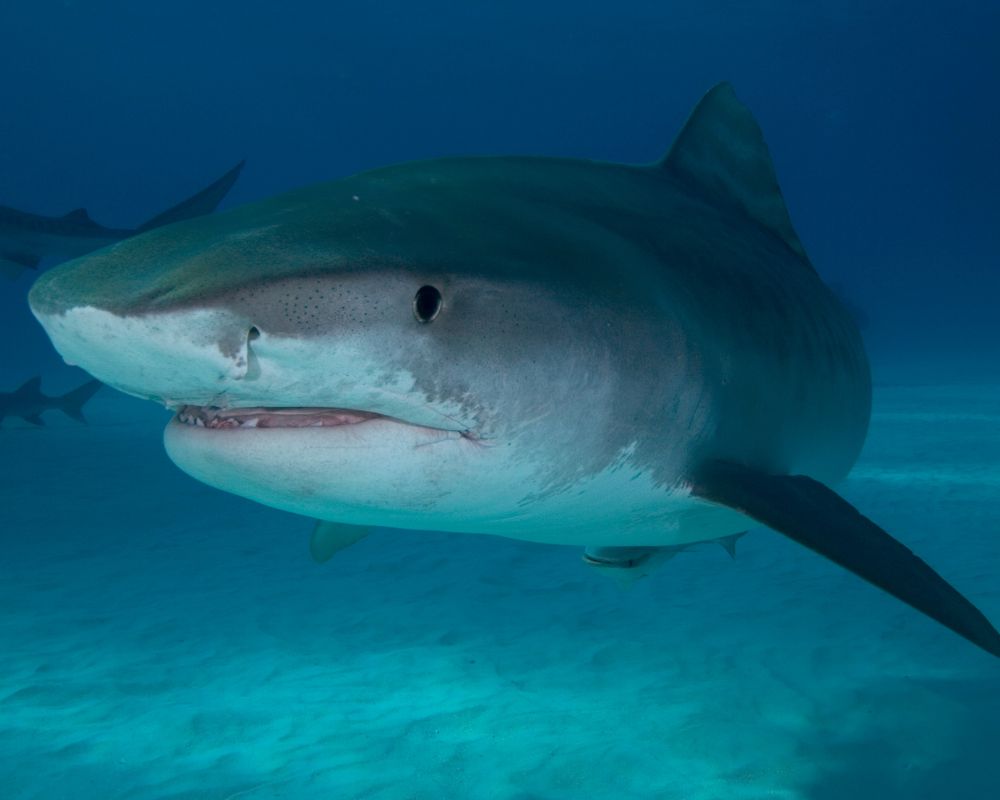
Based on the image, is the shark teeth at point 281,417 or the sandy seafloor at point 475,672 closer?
the shark teeth at point 281,417

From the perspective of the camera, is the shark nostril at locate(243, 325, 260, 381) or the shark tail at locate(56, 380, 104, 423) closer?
the shark nostril at locate(243, 325, 260, 381)

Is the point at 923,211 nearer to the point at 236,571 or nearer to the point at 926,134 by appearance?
the point at 926,134

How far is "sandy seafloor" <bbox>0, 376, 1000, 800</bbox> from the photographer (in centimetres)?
301

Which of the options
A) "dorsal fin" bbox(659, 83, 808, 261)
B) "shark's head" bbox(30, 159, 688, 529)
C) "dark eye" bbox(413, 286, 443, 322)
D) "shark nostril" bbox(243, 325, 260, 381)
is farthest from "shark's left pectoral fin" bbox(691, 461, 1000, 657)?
"dorsal fin" bbox(659, 83, 808, 261)

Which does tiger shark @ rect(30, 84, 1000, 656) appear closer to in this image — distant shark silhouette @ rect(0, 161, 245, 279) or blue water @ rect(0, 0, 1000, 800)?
blue water @ rect(0, 0, 1000, 800)

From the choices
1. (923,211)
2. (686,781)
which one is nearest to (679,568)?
(686,781)

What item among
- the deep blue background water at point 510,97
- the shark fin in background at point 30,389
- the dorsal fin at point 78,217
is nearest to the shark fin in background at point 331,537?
the dorsal fin at point 78,217

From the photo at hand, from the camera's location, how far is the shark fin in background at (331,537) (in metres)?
3.26

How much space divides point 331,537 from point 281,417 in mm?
1866

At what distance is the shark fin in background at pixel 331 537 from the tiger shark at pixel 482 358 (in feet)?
3.71

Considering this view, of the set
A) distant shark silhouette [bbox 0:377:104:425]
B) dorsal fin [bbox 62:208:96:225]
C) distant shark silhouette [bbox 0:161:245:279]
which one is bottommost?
distant shark silhouette [bbox 0:377:104:425]

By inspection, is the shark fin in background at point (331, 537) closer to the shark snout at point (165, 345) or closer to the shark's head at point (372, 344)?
the shark's head at point (372, 344)

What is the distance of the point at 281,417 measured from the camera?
5.05 feet

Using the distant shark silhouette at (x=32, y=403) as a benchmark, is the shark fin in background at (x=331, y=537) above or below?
below
